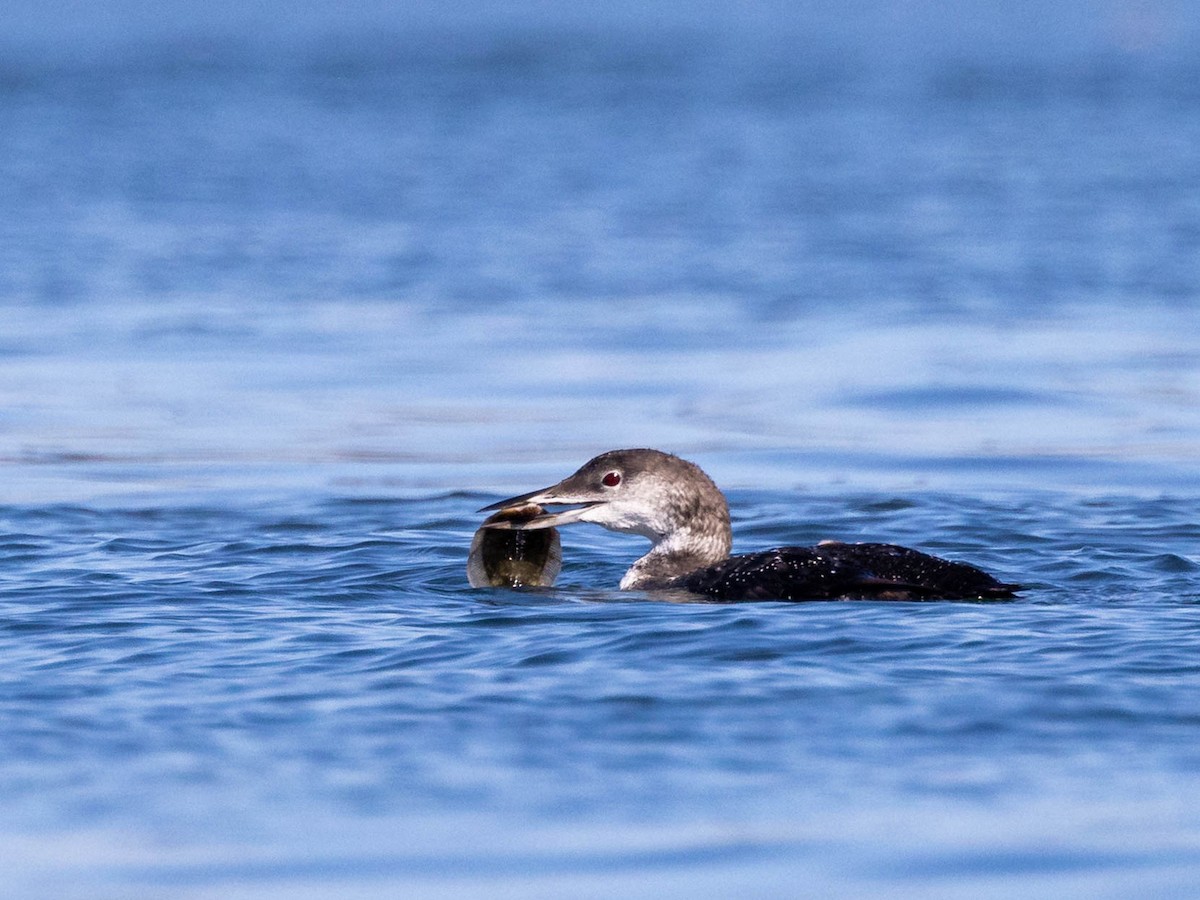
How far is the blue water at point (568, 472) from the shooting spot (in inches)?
228

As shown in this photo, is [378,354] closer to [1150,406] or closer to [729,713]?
[1150,406]

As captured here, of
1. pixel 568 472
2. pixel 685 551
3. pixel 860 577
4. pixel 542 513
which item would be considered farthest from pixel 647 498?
pixel 568 472

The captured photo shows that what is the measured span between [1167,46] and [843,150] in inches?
1170

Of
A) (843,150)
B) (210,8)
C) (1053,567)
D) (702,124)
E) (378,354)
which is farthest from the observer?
(210,8)

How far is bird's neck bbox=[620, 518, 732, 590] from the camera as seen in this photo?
9.50 m

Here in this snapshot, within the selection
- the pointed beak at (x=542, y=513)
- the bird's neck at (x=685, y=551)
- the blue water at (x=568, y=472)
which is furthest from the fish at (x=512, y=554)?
the bird's neck at (x=685, y=551)

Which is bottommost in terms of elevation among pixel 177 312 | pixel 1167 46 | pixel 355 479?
pixel 355 479

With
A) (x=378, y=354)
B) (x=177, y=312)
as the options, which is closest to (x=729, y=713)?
(x=378, y=354)

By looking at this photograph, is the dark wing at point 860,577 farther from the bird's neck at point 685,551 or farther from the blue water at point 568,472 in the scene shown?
the bird's neck at point 685,551

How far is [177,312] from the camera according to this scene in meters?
18.2

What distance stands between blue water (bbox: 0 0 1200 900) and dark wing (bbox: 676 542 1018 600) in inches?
7.7

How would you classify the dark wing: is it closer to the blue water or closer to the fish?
the blue water

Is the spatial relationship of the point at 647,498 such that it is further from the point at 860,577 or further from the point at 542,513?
Answer: the point at 860,577

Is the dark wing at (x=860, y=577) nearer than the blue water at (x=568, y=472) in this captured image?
No
